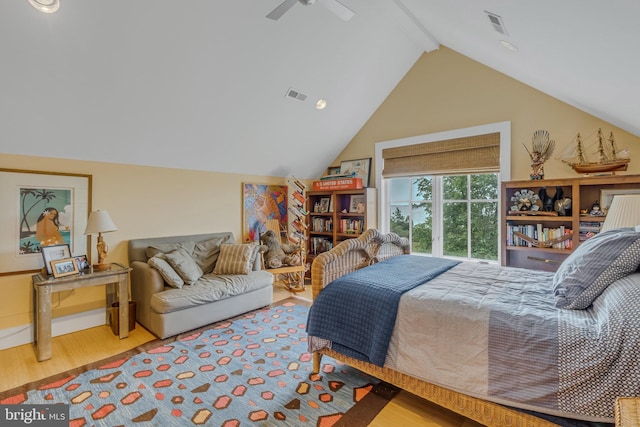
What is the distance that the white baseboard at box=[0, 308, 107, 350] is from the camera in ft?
8.68

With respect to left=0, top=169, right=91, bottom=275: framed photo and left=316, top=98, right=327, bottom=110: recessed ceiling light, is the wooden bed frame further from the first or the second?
left=0, top=169, right=91, bottom=275: framed photo

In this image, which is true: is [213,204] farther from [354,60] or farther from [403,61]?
[403,61]

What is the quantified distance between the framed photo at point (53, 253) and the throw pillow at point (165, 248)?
2.28ft

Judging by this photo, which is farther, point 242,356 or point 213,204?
point 213,204

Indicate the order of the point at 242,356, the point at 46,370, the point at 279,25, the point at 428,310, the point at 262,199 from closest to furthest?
the point at 428,310 < the point at 46,370 < the point at 242,356 < the point at 279,25 < the point at 262,199

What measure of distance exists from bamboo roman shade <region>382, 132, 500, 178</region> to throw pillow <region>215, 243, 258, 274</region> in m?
2.35

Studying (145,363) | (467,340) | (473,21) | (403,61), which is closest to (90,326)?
(145,363)

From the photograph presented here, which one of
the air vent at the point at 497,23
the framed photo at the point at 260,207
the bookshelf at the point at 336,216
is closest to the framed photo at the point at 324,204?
the bookshelf at the point at 336,216

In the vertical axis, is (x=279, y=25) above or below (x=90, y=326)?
above

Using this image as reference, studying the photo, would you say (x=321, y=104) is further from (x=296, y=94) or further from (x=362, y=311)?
(x=362, y=311)

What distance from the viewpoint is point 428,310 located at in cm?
160

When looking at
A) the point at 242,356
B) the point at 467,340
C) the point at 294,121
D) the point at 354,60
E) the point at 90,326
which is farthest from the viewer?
the point at 294,121

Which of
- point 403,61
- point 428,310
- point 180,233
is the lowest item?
point 428,310

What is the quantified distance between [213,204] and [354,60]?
2.61m
